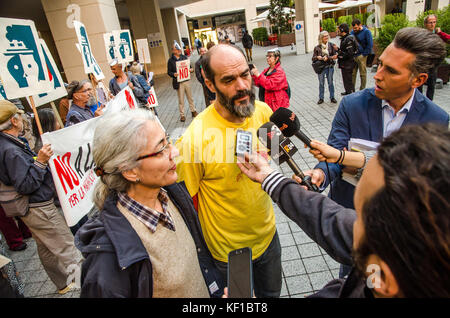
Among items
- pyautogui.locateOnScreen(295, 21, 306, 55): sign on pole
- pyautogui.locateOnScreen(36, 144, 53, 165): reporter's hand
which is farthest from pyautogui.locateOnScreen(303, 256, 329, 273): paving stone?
pyautogui.locateOnScreen(295, 21, 306, 55): sign on pole

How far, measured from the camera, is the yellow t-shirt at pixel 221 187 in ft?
5.70

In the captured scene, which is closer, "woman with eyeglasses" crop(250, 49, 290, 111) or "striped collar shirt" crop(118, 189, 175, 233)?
"striped collar shirt" crop(118, 189, 175, 233)

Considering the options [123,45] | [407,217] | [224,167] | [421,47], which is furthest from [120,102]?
[407,217]

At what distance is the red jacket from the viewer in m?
5.09

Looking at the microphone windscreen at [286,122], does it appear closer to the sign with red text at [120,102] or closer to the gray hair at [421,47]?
the gray hair at [421,47]

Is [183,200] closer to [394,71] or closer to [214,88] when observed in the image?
[214,88]

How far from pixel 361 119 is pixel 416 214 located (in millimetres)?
1419

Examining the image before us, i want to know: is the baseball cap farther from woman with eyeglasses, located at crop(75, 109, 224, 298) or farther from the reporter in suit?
the reporter in suit

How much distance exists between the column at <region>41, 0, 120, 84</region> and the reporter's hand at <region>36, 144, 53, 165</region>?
6527 millimetres

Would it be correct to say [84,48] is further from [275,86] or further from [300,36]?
[300,36]

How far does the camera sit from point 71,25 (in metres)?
8.24

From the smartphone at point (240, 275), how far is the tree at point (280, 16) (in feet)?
79.4
